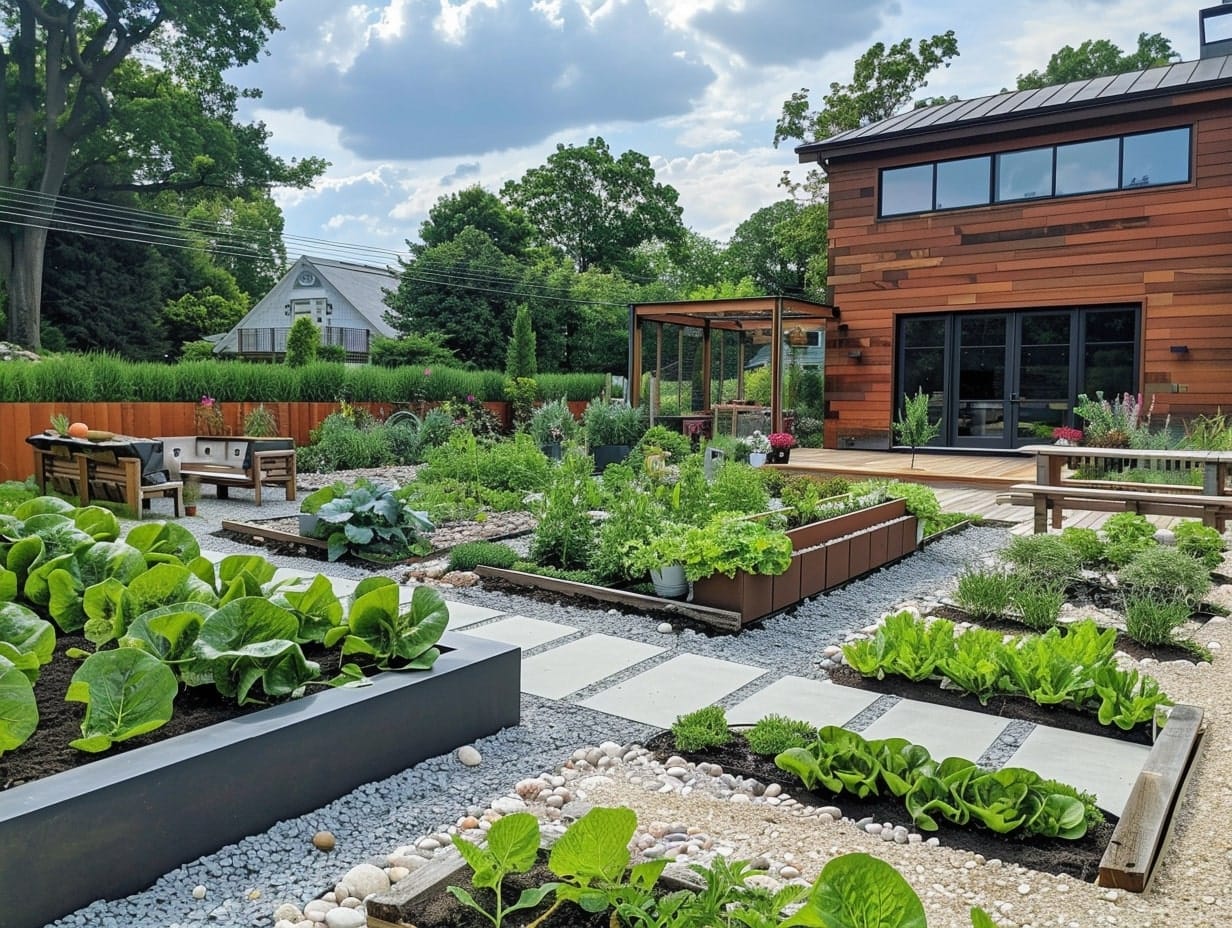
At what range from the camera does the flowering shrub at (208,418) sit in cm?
1100

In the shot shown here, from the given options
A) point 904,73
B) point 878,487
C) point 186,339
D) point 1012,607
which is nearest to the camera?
point 1012,607

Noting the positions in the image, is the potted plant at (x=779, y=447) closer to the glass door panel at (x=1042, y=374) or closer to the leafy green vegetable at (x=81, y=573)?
the glass door panel at (x=1042, y=374)

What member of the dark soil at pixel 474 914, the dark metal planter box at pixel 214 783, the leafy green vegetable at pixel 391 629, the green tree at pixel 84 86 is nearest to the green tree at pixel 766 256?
the green tree at pixel 84 86

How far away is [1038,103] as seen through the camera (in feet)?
43.0

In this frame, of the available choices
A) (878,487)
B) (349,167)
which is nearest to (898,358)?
(878,487)

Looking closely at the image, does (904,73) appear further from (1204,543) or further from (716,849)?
(716,849)

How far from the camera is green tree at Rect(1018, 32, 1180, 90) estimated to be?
96.6 ft

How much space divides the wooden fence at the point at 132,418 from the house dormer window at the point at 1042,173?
27.4 feet

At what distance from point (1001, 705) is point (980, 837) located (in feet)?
3.72

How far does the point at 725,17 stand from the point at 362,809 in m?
11.2

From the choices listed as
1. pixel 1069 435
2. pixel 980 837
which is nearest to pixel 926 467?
pixel 1069 435

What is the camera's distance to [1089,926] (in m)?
1.83

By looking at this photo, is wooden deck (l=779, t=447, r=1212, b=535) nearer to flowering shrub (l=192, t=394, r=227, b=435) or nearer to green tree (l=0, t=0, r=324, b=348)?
flowering shrub (l=192, t=394, r=227, b=435)

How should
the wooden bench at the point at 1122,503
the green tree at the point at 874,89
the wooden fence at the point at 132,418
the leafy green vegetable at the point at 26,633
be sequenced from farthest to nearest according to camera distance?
1. the green tree at the point at 874,89
2. the wooden fence at the point at 132,418
3. the wooden bench at the point at 1122,503
4. the leafy green vegetable at the point at 26,633
